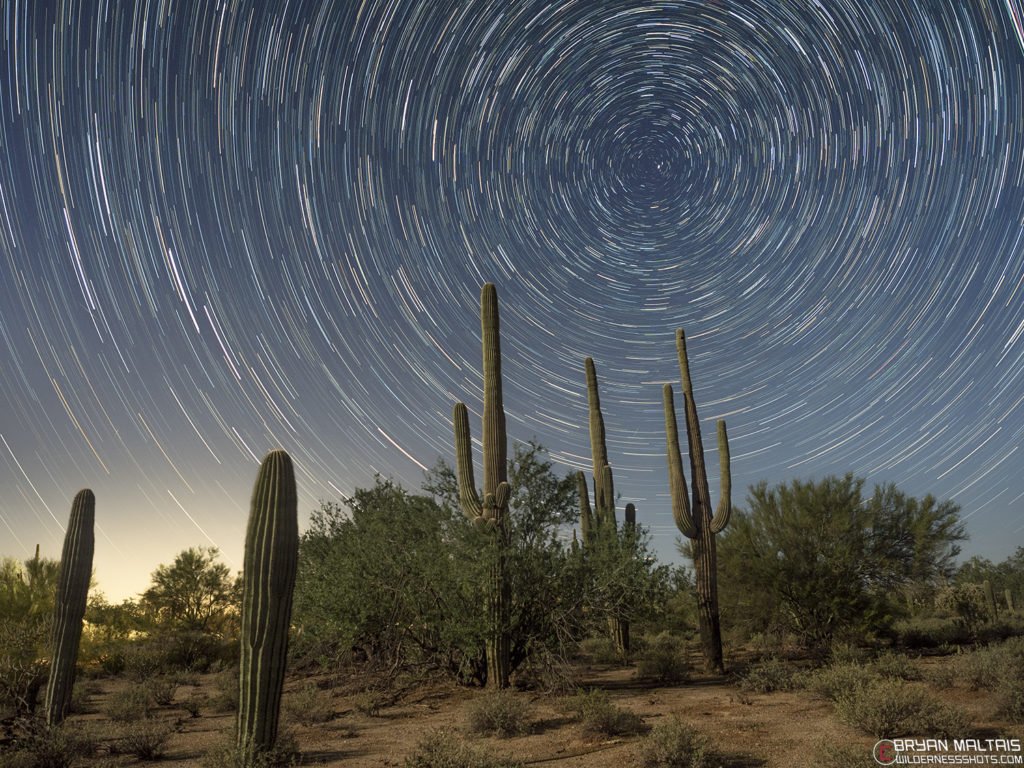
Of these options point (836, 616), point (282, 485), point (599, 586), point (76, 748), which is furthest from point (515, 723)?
point (836, 616)

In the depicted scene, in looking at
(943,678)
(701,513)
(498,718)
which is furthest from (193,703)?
(943,678)

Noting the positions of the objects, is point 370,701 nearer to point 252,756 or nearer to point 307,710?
point 307,710

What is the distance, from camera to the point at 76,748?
952 cm

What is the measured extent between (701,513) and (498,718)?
8801 millimetres

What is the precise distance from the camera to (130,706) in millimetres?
13227

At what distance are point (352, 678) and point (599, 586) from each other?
8.29m

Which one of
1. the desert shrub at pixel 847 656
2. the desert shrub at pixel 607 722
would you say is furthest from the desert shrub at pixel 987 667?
the desert shrub at pixel 607 722

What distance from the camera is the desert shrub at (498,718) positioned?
1021 cm

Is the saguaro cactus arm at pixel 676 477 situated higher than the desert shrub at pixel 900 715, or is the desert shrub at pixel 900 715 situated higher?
the saguaro cactus arm at pixel 676 477

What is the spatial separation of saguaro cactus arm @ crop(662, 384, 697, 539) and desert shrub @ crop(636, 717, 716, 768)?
341 inches

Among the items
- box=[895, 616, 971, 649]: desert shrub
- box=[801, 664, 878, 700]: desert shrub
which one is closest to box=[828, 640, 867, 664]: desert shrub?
box=[801, 664, 878, 700]: desert shrub

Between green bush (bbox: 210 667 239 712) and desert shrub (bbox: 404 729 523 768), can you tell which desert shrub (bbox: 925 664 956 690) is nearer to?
desert shrub (bbox: 404 729 523 768)

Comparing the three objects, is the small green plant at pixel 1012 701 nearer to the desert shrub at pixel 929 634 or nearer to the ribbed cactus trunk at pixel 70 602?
the desert shrub at pixel 929 634

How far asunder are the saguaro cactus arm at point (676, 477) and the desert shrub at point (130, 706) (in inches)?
533
